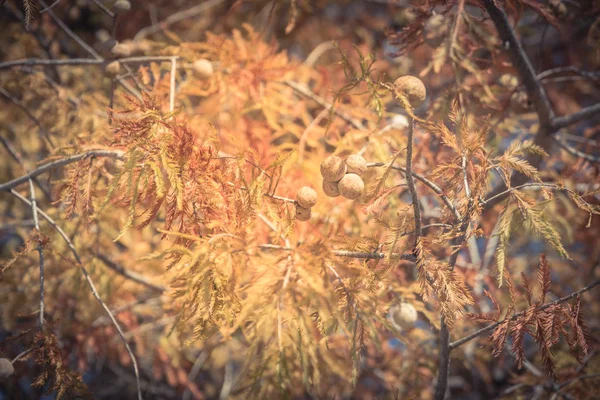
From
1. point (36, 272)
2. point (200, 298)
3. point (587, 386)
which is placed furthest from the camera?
point (36, 272)

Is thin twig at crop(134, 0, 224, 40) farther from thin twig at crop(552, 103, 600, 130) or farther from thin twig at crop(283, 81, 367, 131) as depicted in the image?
thin twig at crop(552, 103, 600, 130)

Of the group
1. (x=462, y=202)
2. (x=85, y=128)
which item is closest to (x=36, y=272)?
(x=85, y=128)

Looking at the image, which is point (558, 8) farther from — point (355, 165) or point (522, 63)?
point (355, 165)

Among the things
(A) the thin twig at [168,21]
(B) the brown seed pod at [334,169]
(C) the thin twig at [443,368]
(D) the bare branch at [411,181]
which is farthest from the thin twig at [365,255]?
(A) the thin twig at [168,21]

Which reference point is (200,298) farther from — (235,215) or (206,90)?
(206,90)

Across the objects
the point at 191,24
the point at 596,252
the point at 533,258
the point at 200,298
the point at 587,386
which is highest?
the point at 191,24

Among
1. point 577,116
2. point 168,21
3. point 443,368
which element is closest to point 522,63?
Result: point 577,116
